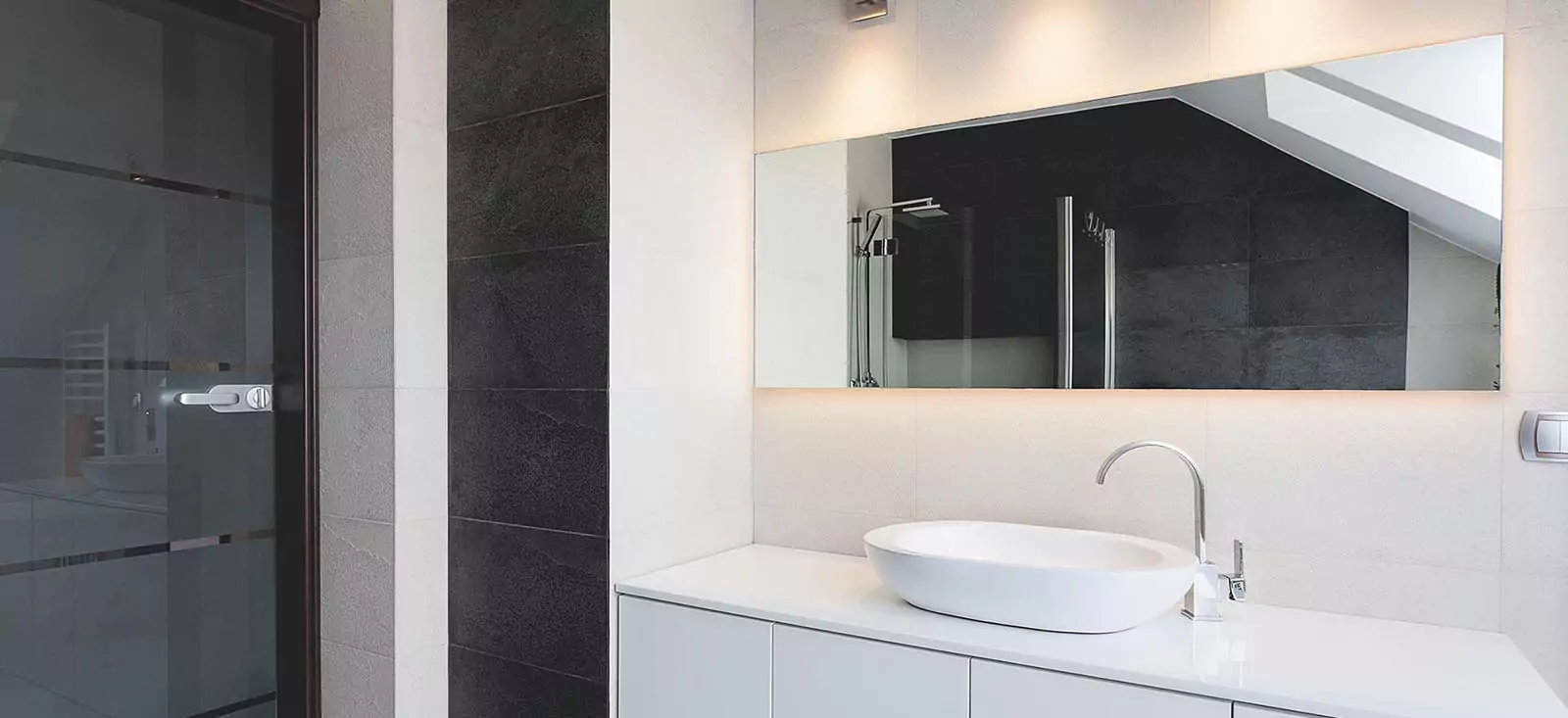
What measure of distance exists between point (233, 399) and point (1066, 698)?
1849 millimetres

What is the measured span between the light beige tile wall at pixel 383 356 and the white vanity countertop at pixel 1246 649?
527mm

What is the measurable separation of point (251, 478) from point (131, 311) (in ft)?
1.44

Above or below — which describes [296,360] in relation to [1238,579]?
above

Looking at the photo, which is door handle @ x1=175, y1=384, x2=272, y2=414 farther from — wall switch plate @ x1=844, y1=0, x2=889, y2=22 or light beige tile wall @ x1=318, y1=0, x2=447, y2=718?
wall switch plate @ x1=844, y1=0, x2=889, y2=22

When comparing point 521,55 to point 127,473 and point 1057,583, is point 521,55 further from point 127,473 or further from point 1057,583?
point 1057,583

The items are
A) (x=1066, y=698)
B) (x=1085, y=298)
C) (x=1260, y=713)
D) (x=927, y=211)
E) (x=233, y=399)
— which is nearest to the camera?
(x=1260, y=713)

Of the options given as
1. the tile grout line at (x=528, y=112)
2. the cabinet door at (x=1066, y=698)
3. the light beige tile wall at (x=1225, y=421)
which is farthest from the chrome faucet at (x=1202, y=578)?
the tile grout line at (x=528, y=112)

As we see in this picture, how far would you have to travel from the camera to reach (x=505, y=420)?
2039 millimetres

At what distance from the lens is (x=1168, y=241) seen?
6.21ft

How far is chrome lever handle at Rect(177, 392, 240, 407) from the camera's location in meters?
2.00

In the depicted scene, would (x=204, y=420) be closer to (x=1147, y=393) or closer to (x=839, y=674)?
(x=839, y=674)

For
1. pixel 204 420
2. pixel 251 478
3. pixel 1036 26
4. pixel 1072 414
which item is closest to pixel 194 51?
pixel 204 420

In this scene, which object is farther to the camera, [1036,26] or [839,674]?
[1036,26]

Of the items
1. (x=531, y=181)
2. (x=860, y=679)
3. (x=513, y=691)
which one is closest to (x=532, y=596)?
(x=513, y=691)
